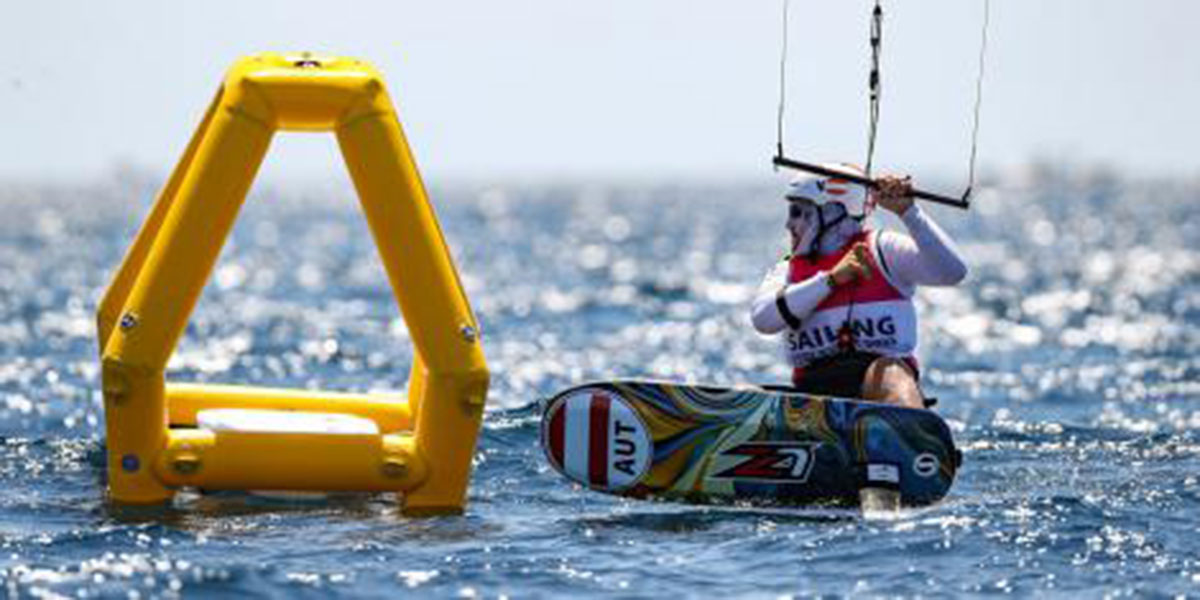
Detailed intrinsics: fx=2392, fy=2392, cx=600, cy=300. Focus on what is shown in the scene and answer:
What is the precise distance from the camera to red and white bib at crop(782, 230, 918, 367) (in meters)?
12.6

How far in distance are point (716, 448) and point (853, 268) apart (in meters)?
1.19

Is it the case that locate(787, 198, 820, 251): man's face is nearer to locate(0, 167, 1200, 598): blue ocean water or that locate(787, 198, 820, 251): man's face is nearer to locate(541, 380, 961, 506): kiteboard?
locate(541, 380, 961, 506): kiteboard

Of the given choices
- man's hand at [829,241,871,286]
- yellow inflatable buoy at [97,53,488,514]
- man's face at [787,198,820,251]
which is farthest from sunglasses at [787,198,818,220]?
yellow inflatable buoy at [97,53,488,514]

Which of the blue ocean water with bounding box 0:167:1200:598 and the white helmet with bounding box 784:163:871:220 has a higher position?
the white helmet with bounding box 784:163:871:220

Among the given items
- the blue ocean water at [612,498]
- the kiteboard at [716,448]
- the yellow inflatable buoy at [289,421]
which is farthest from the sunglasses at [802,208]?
the yellow inflatable buoy at [289,421]

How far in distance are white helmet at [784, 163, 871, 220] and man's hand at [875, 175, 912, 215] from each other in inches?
16.1

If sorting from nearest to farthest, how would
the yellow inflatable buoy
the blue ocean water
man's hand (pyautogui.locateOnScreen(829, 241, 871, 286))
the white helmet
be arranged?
the blue ocean water < the yellow inflatable buoy < man's hand (pyautogui.locateOnScreen(829, 241, 871, 286)) < the white helmet

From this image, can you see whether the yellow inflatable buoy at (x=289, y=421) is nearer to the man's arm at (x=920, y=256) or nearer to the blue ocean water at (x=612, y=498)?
the blue ocean water at (x=612, y=498)

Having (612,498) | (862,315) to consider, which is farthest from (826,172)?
(612,498)

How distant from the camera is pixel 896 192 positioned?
40.2ft

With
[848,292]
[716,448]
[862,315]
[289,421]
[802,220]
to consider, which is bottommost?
[716,448]

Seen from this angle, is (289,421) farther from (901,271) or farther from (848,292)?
(901,271)

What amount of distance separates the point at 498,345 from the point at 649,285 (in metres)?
17.4

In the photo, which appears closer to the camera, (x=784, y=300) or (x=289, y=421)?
(x=289, y=421)
